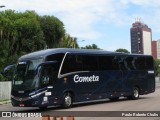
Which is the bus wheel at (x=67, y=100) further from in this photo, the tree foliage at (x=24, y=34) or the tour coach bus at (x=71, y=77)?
the tree foliage at (x=24, y=34)

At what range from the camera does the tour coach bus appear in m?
21.3

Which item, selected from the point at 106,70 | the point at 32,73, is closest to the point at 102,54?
the point at 106,70

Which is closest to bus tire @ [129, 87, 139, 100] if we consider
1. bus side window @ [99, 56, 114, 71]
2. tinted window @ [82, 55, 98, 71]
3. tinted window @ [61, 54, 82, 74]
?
bus side window @ [99, 56, 114, 71]

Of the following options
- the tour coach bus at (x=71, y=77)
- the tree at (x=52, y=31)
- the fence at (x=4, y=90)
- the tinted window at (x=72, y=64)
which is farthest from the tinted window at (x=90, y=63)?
the tree at (x=52, y=31)

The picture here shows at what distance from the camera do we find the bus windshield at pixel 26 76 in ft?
69.3

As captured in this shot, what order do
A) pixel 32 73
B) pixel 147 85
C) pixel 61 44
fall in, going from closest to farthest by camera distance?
pixel 32 73 < pixel 147 85 < pixel 61 44

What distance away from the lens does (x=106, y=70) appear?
26.2m

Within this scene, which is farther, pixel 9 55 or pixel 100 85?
pixel 9 55

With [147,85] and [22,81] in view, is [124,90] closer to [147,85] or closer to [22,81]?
[147,85]

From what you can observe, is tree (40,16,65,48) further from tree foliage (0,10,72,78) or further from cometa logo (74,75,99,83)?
cometa logo (74,75,99,83)

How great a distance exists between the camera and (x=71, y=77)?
23.1 m

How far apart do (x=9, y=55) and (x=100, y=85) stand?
35183 millimetres

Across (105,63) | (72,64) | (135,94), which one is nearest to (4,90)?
(135,94)

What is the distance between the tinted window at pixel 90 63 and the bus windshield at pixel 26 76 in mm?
3522
